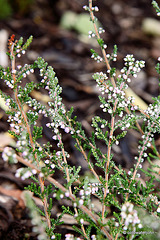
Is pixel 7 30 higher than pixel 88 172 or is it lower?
higher

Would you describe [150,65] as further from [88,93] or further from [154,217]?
[154,217]

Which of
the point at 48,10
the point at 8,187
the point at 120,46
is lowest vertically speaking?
the point at 8,187

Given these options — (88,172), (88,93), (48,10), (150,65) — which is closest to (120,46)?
(150,65)

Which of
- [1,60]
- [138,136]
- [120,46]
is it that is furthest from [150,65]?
[1,60]

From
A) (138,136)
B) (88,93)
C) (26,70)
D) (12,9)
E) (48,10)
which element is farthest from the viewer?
(48,10)

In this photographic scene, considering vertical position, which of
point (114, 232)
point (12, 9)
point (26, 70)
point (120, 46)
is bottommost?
point (114, 232)

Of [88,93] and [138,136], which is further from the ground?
[88,93]

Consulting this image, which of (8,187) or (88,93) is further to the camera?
(88,93)

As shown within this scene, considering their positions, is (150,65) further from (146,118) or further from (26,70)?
(26,70)

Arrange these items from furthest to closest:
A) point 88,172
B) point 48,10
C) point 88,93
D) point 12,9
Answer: point 48,10, point 12,9, point 88,93, point 88,172
